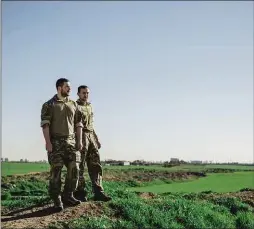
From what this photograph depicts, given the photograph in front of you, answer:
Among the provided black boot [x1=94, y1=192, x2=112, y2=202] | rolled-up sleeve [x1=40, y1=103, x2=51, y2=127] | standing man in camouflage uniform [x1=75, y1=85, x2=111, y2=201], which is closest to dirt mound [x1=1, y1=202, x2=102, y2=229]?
black boot [x1=94, y1=192, x2=112, y2=202]

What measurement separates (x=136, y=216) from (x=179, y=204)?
56.2 inches

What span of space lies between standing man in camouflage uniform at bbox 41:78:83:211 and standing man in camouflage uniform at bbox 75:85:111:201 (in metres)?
0.77

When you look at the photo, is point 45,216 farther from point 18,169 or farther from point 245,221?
point 18,169

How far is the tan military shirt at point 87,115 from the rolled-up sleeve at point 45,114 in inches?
42.7

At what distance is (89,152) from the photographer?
31.9ft

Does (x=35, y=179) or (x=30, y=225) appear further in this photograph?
(x=35, y=179)

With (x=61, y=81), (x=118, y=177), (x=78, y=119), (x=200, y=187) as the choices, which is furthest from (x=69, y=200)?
(x=118, y=177)

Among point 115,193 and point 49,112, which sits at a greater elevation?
point 49,112

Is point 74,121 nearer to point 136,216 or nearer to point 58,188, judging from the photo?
point 58,188

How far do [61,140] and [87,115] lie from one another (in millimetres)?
1303

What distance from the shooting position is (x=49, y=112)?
8375mm

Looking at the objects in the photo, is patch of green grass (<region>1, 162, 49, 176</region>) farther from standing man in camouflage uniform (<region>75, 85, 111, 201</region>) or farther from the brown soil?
standing man in camouflage uniform (<region>75, 85, 111, 201</region>)

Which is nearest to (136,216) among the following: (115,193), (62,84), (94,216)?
(94,216)

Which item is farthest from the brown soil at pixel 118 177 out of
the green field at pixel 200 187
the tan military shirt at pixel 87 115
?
the tan military shirt at pixel 87 115
